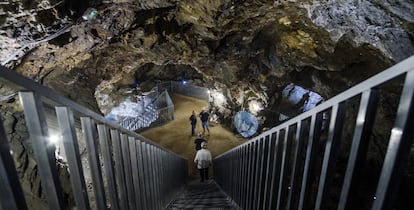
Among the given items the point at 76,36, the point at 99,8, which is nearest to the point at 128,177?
the point at 99,8

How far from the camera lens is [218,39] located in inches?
342

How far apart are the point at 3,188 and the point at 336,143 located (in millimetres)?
1750

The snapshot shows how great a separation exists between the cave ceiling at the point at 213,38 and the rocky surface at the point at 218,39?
0.07ft

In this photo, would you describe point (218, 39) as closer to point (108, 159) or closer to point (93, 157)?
point (108, 159)

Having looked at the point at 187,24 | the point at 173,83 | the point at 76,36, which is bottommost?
the point at 173,83

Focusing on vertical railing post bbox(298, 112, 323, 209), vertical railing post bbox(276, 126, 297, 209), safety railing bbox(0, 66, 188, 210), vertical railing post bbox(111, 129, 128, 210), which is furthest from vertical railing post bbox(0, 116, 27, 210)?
vertical railing post bbox(276, 126, 297, 209)

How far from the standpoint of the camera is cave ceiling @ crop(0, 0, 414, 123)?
13.4ft

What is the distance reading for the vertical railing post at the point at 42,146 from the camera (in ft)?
4.27

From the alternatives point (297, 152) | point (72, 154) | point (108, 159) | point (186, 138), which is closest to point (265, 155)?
point (297, 152)

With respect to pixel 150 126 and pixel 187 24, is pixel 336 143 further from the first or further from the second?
pixel 150 126

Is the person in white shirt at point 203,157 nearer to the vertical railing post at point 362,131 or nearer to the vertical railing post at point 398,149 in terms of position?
the vertical railing post at point 362,131

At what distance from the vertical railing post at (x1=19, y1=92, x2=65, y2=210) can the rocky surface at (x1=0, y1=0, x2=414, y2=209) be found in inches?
109

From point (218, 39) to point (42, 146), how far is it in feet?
25.5

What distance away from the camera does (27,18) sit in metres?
3.82
